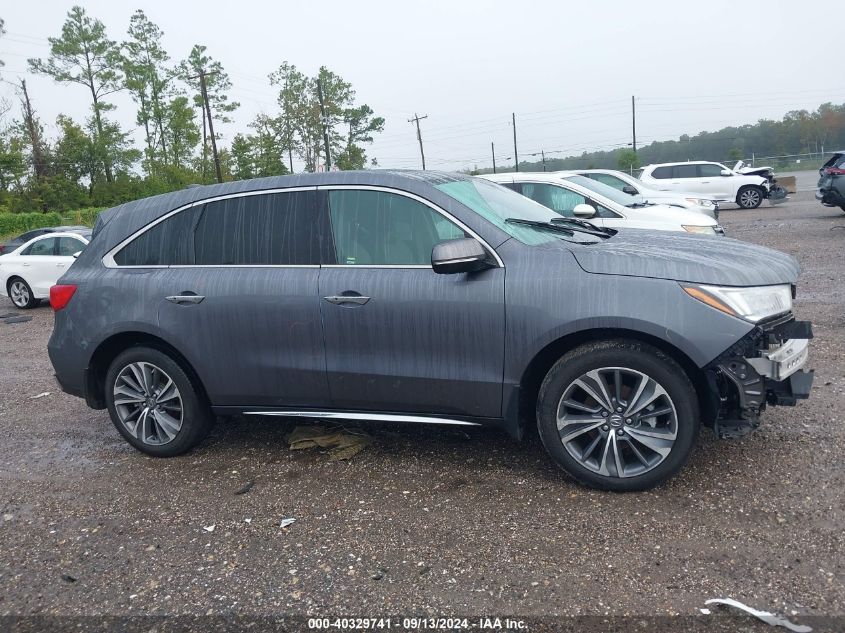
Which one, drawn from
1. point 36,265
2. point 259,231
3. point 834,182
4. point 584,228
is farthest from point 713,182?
point 259,231

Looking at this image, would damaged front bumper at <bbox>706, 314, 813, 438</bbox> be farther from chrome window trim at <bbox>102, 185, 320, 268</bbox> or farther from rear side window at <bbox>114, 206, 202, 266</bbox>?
rear side window at <bbox>114, 206, 202, 266</bbox>

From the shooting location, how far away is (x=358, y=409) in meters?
4.29

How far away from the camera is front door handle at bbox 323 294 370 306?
13.5 ft

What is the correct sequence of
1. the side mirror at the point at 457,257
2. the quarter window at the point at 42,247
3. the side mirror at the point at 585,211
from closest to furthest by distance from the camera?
the side mirror at the point at 457,257 < the side mirror at the point at 585,211 < the quarter window at the point at 42,247

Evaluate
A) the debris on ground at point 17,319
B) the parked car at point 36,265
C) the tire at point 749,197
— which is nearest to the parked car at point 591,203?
the debris on ground at point 17,319

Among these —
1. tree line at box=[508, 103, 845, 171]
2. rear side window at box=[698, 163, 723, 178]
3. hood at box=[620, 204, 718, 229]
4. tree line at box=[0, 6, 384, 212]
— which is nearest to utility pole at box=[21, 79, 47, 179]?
tree line at box=[0, 6, 384, 212]

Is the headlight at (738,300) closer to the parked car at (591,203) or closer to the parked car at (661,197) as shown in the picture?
the parked car at (591,203)

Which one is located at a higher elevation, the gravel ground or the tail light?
the tail light

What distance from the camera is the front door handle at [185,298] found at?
4504mm

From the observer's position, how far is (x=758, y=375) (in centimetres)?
354

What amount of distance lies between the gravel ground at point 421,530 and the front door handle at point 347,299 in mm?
1059

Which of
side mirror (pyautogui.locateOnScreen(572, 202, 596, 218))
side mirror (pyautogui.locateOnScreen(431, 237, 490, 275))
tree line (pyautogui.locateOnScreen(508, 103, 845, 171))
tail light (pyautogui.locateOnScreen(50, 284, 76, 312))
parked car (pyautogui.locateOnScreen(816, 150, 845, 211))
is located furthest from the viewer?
tree line (pyautogui.locateOnScreen(508, 103, 845, 171))

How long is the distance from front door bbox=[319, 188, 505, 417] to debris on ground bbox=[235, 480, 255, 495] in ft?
2.31

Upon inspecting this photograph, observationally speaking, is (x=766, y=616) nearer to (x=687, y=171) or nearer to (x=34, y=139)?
(x=687, y=171)
